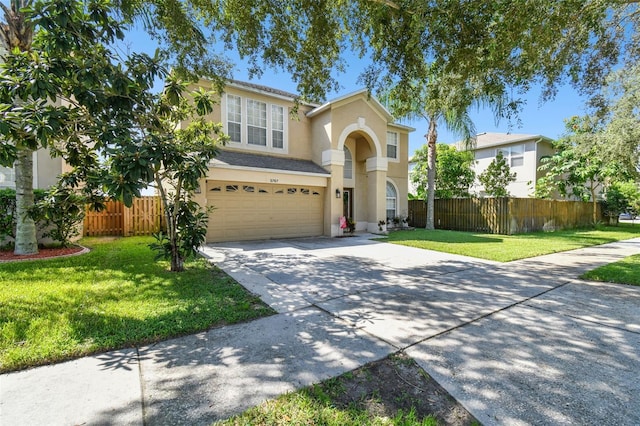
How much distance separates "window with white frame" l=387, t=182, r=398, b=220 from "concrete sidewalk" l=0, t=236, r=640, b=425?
1215 centimetres

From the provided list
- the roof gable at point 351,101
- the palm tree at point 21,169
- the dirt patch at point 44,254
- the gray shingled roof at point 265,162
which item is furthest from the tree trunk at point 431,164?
the palm tree at point 21,169

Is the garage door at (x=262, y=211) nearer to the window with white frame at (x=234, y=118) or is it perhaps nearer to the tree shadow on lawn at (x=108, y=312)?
the window with white frame at (x=234, y=118)

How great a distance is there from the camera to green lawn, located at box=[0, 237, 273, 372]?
130 inches

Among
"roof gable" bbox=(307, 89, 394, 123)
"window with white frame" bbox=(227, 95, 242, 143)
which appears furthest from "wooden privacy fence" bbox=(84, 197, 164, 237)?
"roof gable" bbox=(307, 89, 394, 123)

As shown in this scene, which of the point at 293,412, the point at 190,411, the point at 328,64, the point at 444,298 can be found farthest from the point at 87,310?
the point at 328,64

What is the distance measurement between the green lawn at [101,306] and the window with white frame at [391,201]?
13.1m

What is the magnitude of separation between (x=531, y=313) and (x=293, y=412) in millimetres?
4018

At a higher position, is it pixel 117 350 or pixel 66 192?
pixel 66 192

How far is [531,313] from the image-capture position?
174 inches

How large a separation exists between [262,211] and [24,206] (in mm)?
7246

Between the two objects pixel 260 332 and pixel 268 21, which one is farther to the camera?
pixel 268 21

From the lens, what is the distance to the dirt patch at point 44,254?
7.48 m

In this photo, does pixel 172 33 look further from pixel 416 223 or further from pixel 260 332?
pixel 416 223

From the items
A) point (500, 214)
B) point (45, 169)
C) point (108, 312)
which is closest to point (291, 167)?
point (45, 169)
